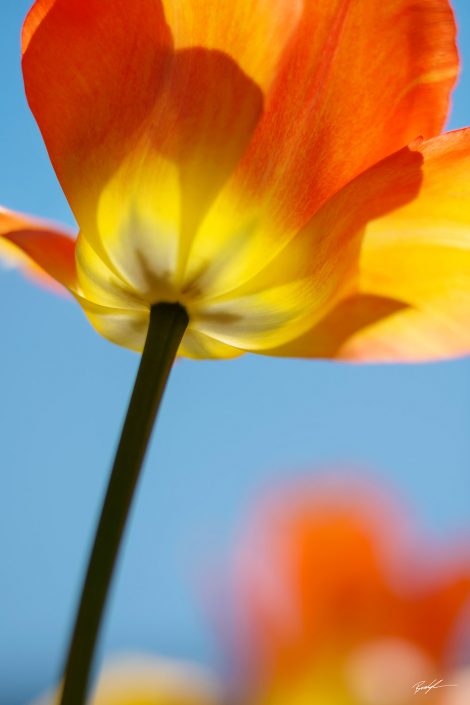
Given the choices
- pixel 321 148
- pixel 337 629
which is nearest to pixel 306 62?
pixel 321 148

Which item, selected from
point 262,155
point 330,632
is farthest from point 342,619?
point 262,155

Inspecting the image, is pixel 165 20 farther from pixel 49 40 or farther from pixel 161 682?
pixel 161 682

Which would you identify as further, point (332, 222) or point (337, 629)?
point (332, 222)

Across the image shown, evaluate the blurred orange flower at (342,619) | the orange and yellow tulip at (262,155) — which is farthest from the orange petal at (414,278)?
the blurred orange flower at (342,619)

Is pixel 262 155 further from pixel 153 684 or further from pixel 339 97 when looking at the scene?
pixel 153 684

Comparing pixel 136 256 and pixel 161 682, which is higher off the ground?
pixel 136 256
